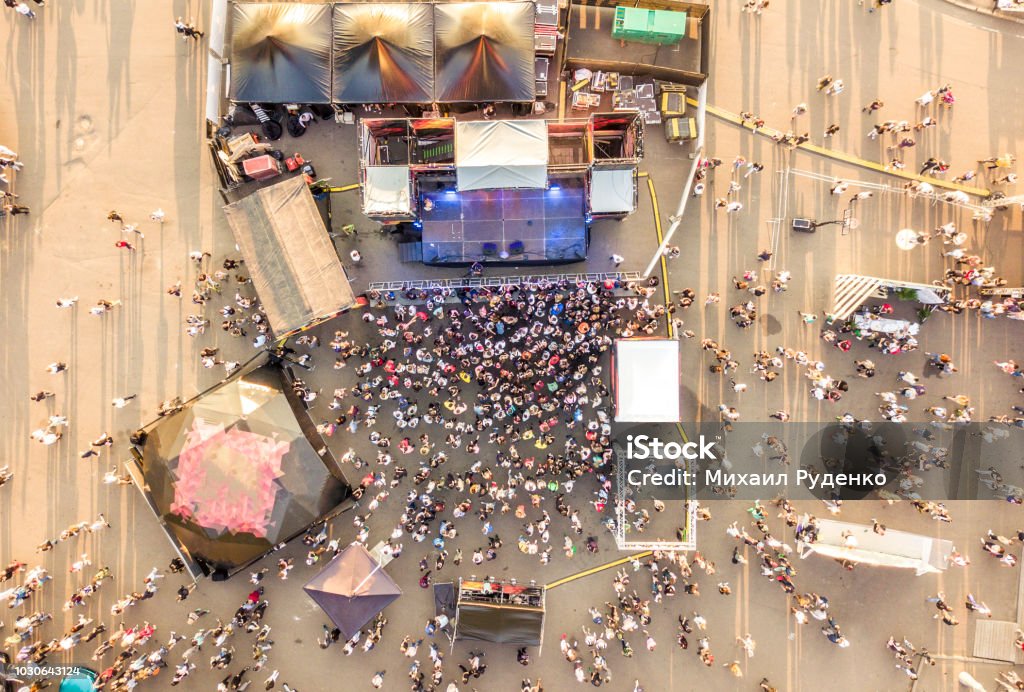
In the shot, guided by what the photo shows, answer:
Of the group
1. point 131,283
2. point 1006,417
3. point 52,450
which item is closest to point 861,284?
point 1006,417

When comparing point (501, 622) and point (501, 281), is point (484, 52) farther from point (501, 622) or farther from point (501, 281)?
point (501, 622)

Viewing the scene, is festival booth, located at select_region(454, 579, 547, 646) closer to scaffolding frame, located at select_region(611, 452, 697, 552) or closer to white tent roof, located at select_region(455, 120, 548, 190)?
scaffolding frame, located at select_region(611, 452, 697, 552)

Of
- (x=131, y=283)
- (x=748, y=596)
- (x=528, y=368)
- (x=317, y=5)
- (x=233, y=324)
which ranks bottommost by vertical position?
(x=748, y=596)

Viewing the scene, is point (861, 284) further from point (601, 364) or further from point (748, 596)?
point (748, 596)

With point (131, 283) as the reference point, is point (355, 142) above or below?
above

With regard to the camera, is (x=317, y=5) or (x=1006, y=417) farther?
(x=1006, y=417)

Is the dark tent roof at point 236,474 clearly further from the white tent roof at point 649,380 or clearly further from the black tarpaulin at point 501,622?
the white tent roof at point 649,380

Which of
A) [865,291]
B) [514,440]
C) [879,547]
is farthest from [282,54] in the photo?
[879,547]
